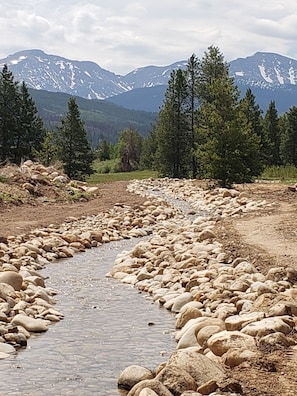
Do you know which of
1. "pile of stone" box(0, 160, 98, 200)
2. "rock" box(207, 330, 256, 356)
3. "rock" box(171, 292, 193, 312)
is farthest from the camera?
"pile of stone" box(0, 160, 98, 200)

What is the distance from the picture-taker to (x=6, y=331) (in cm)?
776

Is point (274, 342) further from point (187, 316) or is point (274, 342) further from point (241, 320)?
point (187, 316)

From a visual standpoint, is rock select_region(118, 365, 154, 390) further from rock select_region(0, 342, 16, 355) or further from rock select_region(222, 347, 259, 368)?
rock select_region(0, 342, 16, 355)

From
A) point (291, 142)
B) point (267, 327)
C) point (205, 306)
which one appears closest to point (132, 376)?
point (267, 327)

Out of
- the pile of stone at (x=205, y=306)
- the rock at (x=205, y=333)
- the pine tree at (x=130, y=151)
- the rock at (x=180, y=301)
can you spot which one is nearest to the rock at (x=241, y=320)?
the pile of stone at (x=205, y=306)

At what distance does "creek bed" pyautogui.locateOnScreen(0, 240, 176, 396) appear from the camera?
621 cm

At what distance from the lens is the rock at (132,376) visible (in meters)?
6.04

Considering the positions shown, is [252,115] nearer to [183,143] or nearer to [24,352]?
[183,143]

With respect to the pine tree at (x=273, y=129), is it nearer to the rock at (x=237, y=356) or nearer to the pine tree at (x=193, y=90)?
the pine tree at (x=193, y=90)

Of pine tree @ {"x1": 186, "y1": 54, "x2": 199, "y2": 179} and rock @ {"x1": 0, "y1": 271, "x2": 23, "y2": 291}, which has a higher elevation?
pine tree @ {"x1": 186, "y1": 54, "x2": 199, "y2": 179}

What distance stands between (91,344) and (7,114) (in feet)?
144

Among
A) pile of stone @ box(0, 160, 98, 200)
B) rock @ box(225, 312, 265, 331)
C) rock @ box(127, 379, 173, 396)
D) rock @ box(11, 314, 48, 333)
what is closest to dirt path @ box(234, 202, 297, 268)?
rock @ box(225, 312, 265, 331)

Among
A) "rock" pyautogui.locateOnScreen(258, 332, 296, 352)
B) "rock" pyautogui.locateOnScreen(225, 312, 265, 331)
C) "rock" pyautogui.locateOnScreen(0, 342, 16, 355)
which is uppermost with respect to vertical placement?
"rock" pyautogui.locateOnScreen(258, 332, 296, 352)

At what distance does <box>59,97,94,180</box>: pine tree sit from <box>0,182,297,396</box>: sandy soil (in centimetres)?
1458
